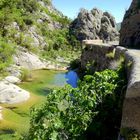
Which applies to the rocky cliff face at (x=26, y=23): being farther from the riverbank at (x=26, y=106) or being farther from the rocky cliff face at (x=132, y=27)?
the rocky cliff face at (x=132, y=27)

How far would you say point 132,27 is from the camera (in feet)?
203

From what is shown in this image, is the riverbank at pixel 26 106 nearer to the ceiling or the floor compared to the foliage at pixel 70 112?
nearer to the floor

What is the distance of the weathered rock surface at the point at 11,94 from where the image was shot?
183ft

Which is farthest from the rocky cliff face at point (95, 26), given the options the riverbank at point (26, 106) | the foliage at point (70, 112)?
the foliage at point (70, 112)

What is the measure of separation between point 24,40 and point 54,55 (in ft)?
47.7

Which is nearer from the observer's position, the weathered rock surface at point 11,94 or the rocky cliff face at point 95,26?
the weathered rock surface at point 11,94

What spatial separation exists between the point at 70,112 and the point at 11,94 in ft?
110

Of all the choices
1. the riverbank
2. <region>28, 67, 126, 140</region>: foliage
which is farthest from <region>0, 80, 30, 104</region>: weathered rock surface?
<region>28, 67, 126, 140</region>: foliage

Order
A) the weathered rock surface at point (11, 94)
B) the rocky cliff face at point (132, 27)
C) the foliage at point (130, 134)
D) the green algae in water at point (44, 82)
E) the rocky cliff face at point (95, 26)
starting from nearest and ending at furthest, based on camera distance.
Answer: the foliage at point (130, 134)
the weathered rock surface at point (11, 94)
the rocky cliff face at point (132, 27)
the green algae in water at point (44, 82)
the rocky cliff face at point (95, 26)

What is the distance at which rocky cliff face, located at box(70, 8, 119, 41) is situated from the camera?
148m

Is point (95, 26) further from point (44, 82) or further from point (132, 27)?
point (132, 27)

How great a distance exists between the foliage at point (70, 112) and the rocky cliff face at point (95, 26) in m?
122

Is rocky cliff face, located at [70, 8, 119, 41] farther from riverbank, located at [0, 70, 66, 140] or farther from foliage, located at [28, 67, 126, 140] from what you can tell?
foliage, located at [28, 67, 126, 140]

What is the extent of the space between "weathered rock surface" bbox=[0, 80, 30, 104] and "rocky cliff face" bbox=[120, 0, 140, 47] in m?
18.4
